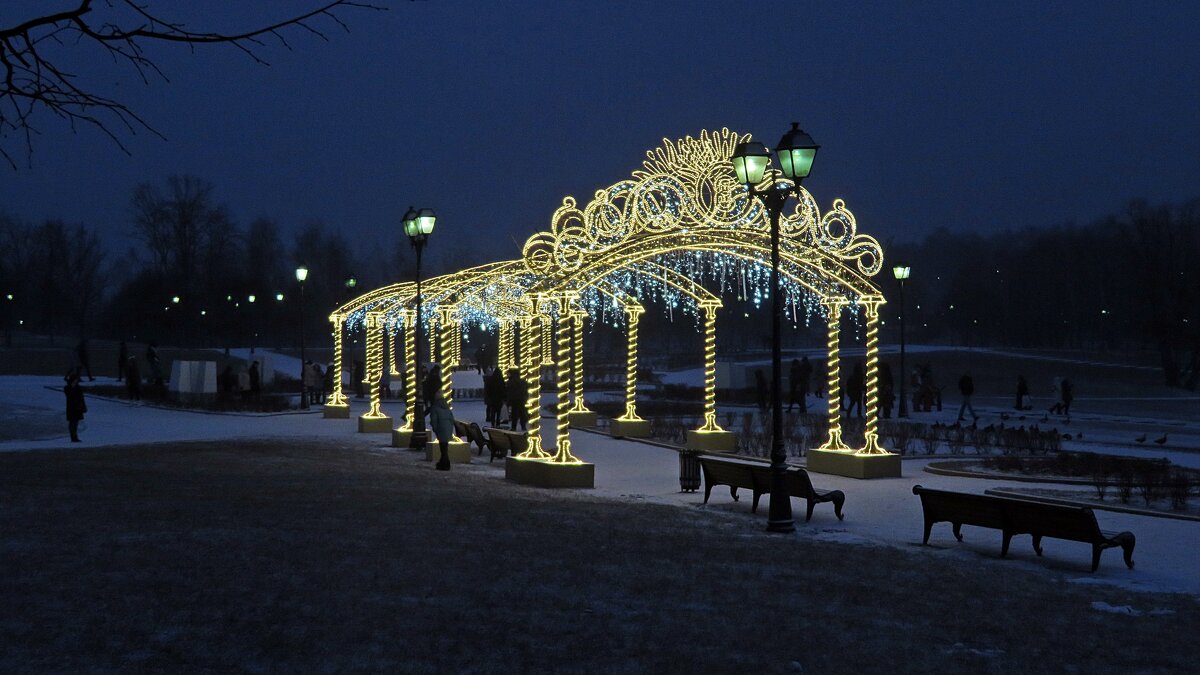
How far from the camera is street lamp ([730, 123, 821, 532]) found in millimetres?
13320

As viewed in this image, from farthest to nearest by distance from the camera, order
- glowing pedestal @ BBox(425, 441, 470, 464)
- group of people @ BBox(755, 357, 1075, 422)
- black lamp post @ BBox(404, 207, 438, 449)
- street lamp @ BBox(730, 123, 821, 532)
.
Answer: group of people @ BBox(755, 357, 1075, 422) < black lamp post @ BBox(404, 207, 438, 449) < glowing pedestal @ BBox(425, 441, 470, 464) < street lamp @ BBox(730, 123, 821, 532)

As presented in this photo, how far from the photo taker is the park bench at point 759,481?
14.2 metres

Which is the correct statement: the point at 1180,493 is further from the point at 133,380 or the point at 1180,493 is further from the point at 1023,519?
the point at 133,380

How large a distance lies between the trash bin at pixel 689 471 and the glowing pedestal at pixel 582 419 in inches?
540

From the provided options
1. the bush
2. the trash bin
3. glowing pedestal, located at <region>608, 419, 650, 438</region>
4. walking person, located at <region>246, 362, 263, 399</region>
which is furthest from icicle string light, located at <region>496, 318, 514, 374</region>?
the bush

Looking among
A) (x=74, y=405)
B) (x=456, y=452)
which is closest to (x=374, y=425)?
(x=74, y=405)

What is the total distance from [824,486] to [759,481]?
353 centimetres

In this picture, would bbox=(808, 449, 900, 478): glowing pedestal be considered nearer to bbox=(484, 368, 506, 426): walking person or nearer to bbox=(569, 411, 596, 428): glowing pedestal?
bbox=(569, 411, 596, 428): glowing pedestal

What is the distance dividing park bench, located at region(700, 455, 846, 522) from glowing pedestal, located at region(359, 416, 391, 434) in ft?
49.5

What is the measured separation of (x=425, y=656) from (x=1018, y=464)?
1607 cm

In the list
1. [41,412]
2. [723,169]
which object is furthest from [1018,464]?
[41,412]

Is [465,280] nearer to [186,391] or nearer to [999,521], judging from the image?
[186,391]

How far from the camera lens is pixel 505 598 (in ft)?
28.8

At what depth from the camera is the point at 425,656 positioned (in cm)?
698
